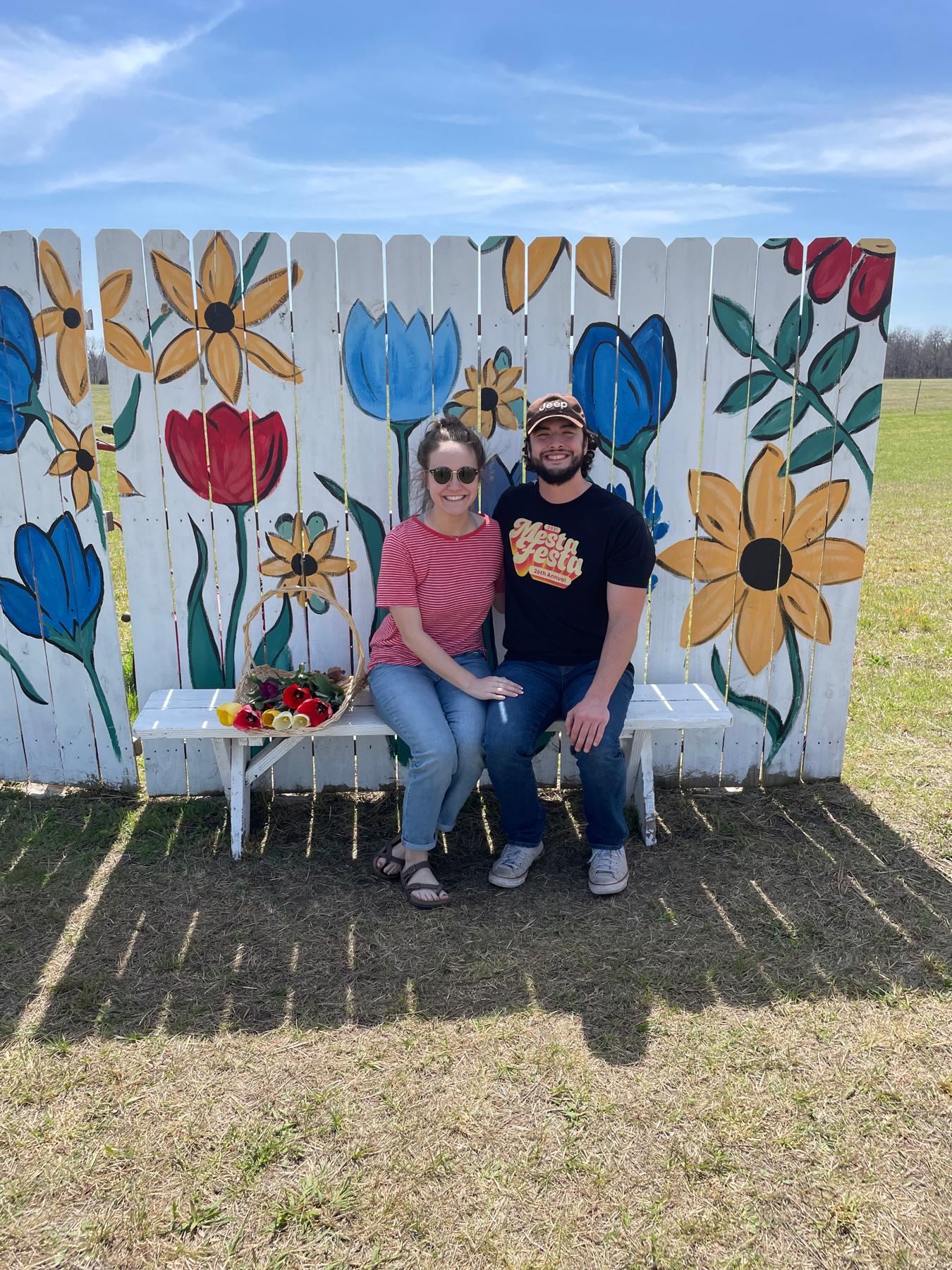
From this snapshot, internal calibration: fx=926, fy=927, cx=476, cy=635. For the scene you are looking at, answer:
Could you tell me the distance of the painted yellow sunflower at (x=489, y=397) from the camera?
3.47 metres

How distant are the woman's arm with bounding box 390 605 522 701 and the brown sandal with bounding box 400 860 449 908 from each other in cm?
61

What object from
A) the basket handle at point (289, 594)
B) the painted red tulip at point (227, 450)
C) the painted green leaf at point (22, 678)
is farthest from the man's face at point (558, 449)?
the painted green leaf at point (22, 678)

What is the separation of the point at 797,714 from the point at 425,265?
2350mm

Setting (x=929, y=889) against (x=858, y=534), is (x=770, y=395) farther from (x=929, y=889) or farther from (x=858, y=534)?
(x=929, y=889)

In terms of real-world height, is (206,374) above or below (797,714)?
above

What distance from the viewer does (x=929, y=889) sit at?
10.4 feet

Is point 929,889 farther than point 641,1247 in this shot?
Yes

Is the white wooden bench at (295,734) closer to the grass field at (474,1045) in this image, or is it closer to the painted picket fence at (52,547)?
the grass field at (474,1045)

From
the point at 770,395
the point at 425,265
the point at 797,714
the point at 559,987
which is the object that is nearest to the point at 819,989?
the point at 559,987

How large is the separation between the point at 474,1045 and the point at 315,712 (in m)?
1.27

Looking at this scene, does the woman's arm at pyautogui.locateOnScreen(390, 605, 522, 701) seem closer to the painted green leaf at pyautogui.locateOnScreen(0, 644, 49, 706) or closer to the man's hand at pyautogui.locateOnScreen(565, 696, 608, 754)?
the man's hand at pyautogui.locateOnScreen(565, 696, 608, 754)

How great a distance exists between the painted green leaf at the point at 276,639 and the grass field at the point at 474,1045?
0.63 meters

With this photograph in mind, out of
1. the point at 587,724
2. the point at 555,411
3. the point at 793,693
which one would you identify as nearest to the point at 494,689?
the point at 587,724

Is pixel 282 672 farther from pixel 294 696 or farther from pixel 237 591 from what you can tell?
pixel 237 591
